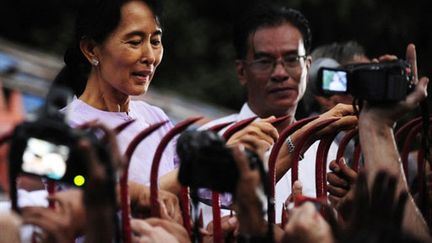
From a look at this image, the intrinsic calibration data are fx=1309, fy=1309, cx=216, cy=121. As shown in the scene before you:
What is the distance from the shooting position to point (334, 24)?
14719 mm

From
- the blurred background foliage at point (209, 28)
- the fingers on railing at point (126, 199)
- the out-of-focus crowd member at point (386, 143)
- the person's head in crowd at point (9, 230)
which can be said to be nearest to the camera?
the person's head in crowd at point (9, 230)

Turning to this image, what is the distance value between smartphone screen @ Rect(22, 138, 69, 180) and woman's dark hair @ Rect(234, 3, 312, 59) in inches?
114

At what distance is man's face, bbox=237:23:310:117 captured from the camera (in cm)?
579

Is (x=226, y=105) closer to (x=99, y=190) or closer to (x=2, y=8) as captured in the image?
(x=2, y=8)

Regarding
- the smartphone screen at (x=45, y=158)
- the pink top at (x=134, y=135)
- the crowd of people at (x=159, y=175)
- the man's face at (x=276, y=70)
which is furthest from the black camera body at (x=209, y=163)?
the man's face at (x=276, y=70)

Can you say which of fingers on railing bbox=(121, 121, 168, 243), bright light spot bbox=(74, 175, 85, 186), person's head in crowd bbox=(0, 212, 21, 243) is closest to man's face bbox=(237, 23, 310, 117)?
fingers on railing bbox=(121, 121, 168, 243)

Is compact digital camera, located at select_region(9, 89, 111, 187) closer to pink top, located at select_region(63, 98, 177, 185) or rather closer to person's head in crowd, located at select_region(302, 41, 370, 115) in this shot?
pink top, located at select_region(63, 98, 177, 185)

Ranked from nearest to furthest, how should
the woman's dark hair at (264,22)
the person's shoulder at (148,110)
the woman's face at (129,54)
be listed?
the woman's face at (129,54), the person's shoulder at (148,110), the woman's dark hair at (264,22)

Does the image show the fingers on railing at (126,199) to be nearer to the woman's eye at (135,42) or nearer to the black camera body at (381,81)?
the black camera body at (381,81)

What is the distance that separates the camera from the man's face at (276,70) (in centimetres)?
579

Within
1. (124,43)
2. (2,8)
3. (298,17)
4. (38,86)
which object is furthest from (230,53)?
(124,43)

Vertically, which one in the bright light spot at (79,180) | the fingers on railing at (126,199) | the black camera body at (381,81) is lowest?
the fingers on railing at (126,199)

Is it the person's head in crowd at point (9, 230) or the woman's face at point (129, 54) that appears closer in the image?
the person's head in crowd at point (9, 230)

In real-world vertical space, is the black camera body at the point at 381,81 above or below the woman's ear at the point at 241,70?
above
